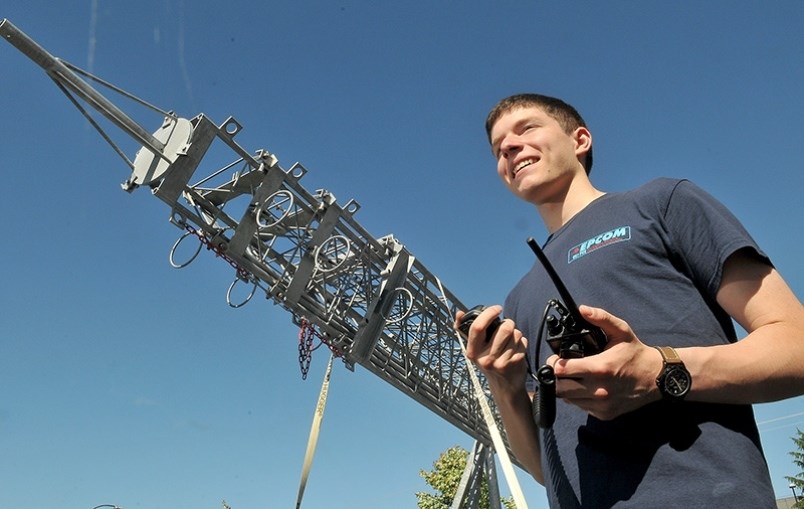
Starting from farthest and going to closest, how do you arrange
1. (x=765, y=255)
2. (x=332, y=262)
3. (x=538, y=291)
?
(x=332, y=262)
(x=538, y=291)
(x=765, y=255)

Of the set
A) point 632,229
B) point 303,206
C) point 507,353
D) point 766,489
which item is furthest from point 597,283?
point 303,206

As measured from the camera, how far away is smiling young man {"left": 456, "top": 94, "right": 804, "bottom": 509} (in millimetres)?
1230

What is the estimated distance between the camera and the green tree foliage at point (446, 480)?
25.3 meters

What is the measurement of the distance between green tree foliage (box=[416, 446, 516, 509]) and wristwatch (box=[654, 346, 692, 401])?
82.9 feet

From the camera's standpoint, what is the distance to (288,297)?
8.39 m

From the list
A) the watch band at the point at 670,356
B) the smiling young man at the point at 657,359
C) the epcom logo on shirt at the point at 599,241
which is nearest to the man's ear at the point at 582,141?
the smiling young man at the point at 657,359

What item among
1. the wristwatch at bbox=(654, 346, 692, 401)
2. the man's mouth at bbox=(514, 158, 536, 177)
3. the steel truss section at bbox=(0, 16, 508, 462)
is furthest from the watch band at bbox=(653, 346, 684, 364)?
the steel truss section at bbox=(0, 16, 508, 462)

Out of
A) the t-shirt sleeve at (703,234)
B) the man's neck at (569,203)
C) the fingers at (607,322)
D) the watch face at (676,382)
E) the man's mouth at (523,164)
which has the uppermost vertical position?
the man's mouth at (523,164)

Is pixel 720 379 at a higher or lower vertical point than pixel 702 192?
lower

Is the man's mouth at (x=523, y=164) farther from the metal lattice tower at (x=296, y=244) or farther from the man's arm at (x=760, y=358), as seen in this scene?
the metal lattice tower at (x=296, y=244)

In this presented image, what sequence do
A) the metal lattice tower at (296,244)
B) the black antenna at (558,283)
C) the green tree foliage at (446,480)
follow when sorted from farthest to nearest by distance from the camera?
the green tree foliage at (446,480), the metal lattice tower at (296,244), the black antenna at (558,283)

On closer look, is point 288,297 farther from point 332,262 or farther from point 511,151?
point 511,151

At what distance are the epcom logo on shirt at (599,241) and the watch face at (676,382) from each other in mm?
430

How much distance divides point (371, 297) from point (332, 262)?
0.81m
